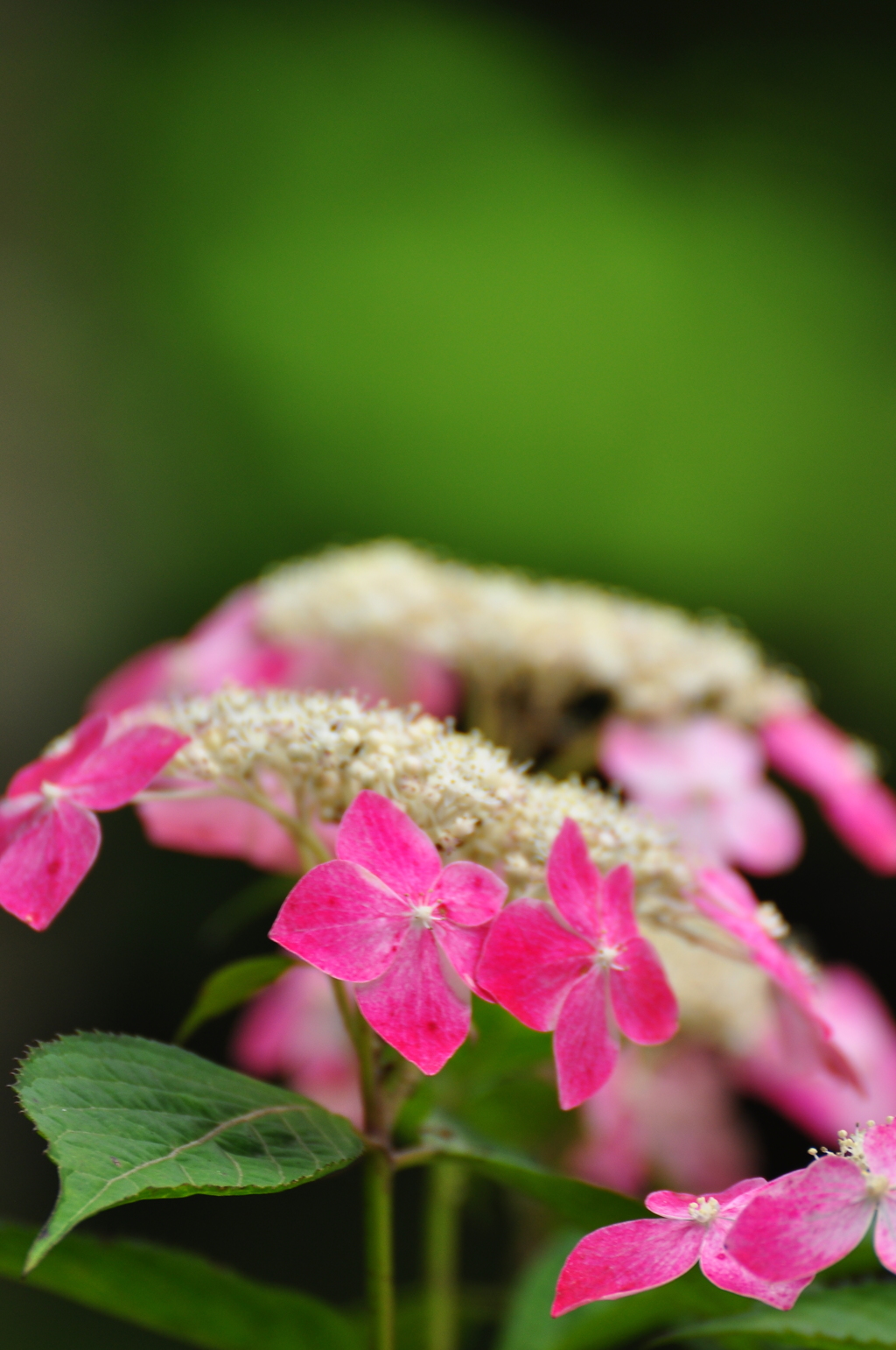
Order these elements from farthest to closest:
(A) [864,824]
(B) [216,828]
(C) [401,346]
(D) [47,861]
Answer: (C) [401,346] → (A) [864,824] → (B) [216,828] → (D) [47,861]

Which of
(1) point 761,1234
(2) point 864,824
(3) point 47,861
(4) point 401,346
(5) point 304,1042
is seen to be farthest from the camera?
(4) point 401,346

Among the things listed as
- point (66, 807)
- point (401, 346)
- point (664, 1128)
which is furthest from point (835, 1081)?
point (401, 346)

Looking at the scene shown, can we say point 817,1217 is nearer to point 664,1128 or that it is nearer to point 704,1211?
point 704,1211

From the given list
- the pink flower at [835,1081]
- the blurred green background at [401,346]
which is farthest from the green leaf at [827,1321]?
the blurred green background at [401,346]

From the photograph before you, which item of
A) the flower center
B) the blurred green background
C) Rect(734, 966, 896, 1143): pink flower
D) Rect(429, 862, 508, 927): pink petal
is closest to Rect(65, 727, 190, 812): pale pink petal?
Rect(429, 862, 508, 927): pink petal

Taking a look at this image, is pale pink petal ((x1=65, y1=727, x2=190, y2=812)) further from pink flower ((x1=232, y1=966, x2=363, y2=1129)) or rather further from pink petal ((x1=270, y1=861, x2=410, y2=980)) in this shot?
pink flower ((x1=232, y1=966, x2=363, y2=1129))
